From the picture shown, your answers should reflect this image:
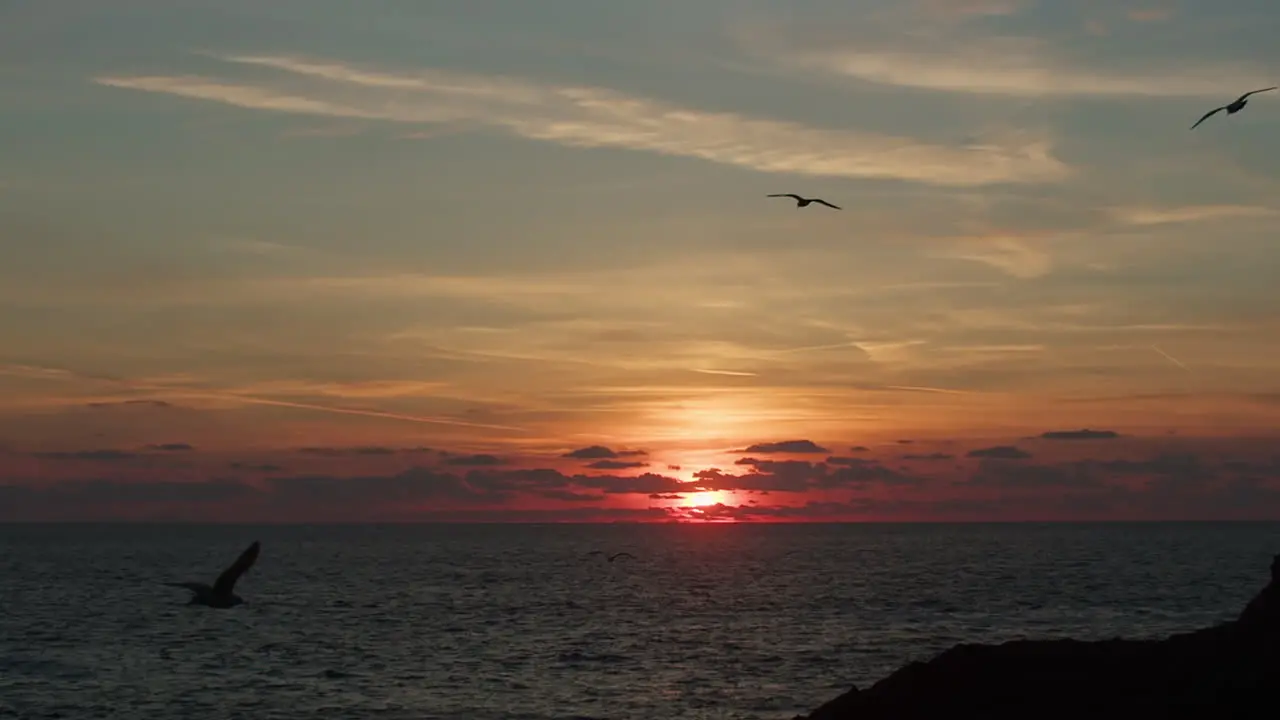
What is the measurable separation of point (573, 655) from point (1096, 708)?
4581 cm

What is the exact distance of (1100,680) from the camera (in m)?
24.2

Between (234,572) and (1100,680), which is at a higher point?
(1100,680)

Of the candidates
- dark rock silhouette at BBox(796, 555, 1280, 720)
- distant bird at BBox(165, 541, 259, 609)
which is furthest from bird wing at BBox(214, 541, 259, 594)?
dark rock silhouette at BBox(796, 555, 1280, 720)

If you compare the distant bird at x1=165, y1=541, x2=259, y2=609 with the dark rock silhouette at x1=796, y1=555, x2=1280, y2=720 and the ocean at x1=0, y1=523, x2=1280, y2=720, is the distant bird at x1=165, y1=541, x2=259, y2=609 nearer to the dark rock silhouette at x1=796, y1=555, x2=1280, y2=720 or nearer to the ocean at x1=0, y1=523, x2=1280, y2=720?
the ocean at x1=0, y1=523, x2=1280, y2=720

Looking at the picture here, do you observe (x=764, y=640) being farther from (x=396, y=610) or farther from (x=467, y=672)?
(x=396, y=610)

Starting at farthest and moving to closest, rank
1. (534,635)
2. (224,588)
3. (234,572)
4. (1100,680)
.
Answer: (534,635)
(224,588)
(234,572)
(1100,680)

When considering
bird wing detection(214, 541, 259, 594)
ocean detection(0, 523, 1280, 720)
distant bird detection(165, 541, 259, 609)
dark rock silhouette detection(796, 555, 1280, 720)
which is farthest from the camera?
ocean detection(0, 523, 1280, 720)

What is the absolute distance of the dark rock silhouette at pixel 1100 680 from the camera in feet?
73.6

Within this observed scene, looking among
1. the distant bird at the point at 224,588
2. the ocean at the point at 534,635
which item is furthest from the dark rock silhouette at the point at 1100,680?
the ocean at the point at 534,635

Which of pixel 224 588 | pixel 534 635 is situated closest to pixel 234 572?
pixel 224 588

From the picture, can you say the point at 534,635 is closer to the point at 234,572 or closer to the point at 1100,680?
the point at 234,572

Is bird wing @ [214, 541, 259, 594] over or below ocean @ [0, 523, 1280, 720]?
over

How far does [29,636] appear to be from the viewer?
253ft

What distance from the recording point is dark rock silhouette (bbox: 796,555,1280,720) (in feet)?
73.6
